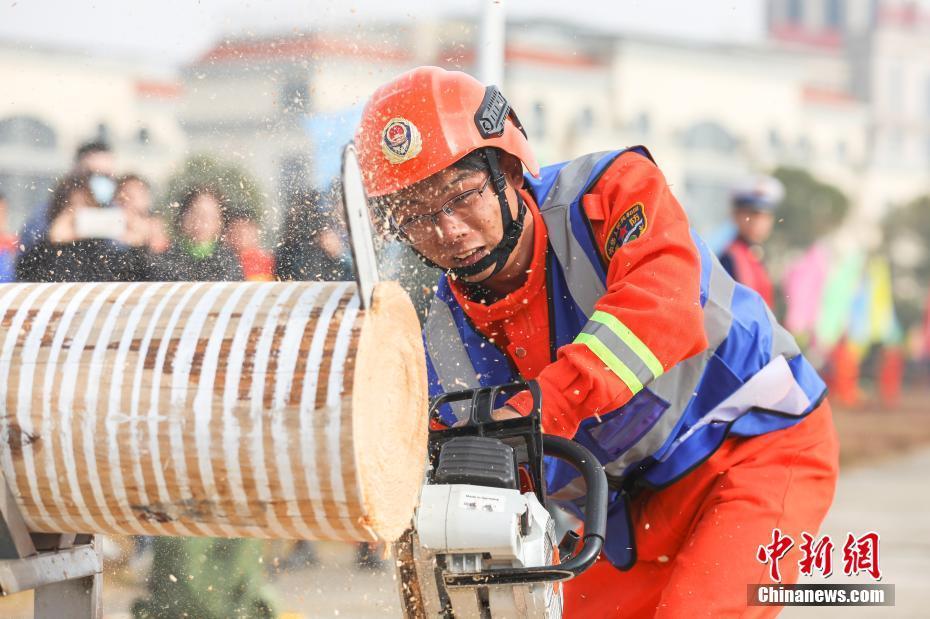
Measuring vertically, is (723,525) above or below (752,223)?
below

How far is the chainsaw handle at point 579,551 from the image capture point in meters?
1.98

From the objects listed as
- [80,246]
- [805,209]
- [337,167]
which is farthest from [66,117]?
[805,209]

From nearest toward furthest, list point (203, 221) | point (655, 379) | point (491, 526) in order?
1. point (491, 526)
2. point (655, 379)
3. point (203, 221)

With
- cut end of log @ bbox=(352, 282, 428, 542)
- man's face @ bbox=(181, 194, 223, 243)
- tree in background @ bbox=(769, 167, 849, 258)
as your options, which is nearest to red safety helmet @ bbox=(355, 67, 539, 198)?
cut end of log @ bbox=(352, 282, 428, 542)

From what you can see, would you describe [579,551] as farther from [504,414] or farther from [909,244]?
[909,244]

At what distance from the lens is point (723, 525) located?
2.65 metres

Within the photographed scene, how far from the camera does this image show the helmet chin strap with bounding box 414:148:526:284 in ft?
8.63

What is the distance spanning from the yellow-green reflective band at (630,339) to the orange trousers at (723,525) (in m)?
0.55

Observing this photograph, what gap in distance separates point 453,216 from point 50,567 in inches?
42.2

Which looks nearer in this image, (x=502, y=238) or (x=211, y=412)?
(x=211, y=412)

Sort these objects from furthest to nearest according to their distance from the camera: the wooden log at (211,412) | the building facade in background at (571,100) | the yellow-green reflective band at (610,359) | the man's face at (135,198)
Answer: the building facade in background at (571,100), the man's face at (135,198), the yellow-green reflective band at (610,359), the wooden log at (211,412)

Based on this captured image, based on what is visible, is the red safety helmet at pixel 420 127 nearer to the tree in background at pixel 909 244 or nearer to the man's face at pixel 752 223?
the man's face at pixel 752 223

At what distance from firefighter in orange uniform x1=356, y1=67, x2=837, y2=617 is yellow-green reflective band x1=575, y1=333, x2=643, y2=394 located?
0.04 m

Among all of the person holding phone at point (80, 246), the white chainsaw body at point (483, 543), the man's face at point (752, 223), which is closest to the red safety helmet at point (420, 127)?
the white chainsaw body at point (483, 543)
